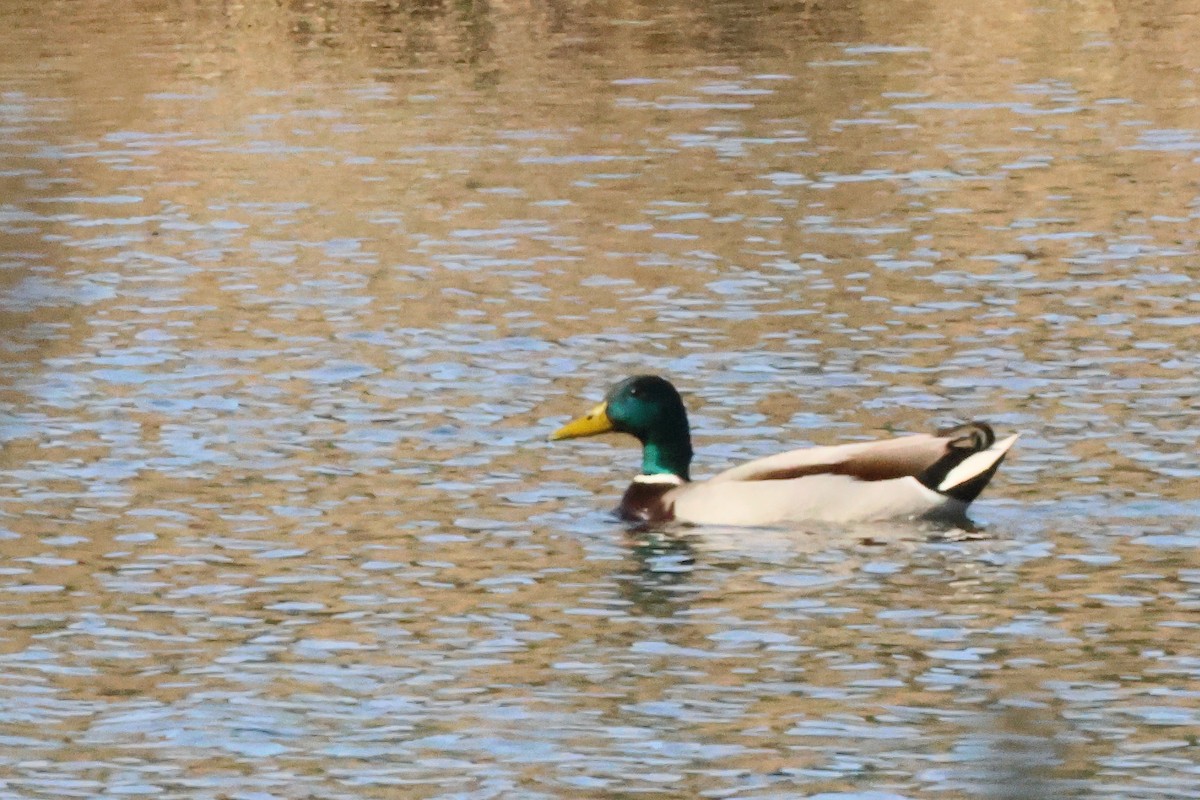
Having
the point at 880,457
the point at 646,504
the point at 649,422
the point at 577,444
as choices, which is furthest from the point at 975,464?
the point at 577,444

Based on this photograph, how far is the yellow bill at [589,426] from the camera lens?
504 inches

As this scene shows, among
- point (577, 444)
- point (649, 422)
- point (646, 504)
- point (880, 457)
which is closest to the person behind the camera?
point (880, 457)

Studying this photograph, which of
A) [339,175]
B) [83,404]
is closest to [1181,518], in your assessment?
[83,404]

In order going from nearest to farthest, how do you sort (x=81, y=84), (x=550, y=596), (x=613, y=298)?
(x=550, y=596) < (x=613, y=298) < (x=81, y=84)

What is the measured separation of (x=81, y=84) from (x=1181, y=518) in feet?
77.4

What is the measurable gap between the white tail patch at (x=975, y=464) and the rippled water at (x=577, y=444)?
0.94 feet

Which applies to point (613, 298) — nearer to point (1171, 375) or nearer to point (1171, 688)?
point (1171, 375)

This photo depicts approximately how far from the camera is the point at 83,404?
14.8m

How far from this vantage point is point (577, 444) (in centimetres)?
1431

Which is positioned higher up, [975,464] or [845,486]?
[975,464]

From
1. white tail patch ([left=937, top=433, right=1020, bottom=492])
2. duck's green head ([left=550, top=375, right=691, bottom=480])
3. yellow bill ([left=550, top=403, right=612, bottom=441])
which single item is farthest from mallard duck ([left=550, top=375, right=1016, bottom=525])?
yellow bill ([left=550, top=403, right=612, bottom=441])

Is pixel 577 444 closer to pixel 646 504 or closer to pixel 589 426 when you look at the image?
pixel 589 426

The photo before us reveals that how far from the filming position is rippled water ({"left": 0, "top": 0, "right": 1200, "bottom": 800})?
299 inches

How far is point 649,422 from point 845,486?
135 centimetres
